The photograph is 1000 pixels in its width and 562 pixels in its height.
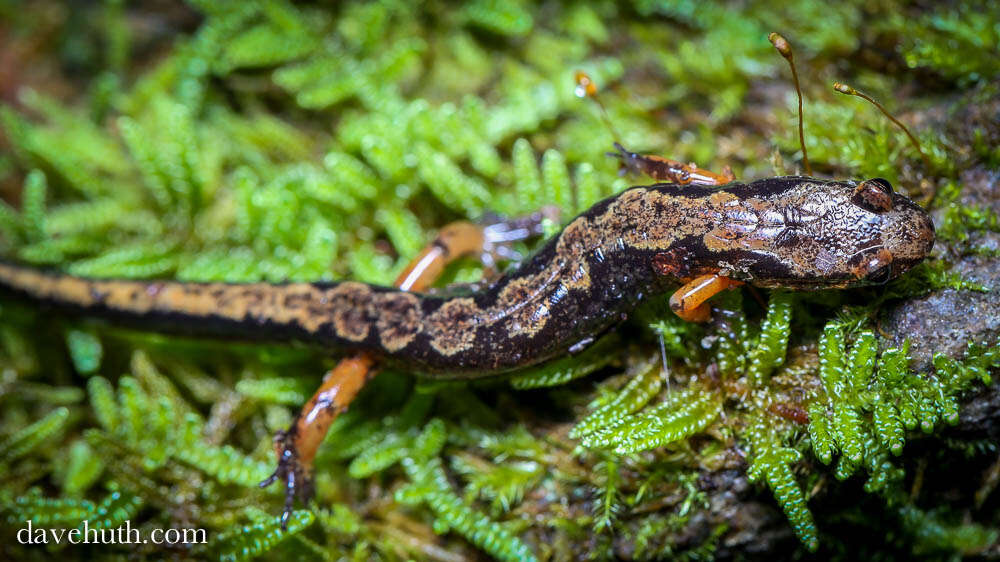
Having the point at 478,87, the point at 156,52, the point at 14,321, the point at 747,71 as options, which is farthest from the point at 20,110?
the point at 747,71

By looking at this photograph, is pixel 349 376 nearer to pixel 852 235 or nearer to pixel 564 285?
pixel 564 285

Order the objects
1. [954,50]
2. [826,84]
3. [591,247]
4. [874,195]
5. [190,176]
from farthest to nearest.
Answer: [190,176]
[826,84]
[954,50]
[591,247]
[874,195]

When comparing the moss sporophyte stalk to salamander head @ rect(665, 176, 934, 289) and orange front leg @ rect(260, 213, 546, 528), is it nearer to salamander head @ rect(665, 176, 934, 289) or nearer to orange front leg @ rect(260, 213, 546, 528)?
orange front leg @ rect(260, 213, 546, 528)

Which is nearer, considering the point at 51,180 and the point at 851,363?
the point at 851,363

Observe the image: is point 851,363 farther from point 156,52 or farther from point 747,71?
point 156,52

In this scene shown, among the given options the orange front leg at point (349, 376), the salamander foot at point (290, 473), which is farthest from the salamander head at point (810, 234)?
the salamander foot at point (290, 473)

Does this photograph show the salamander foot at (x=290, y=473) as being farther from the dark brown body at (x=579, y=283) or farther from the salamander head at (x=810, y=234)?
the salamander head at (x=810, y=234)
